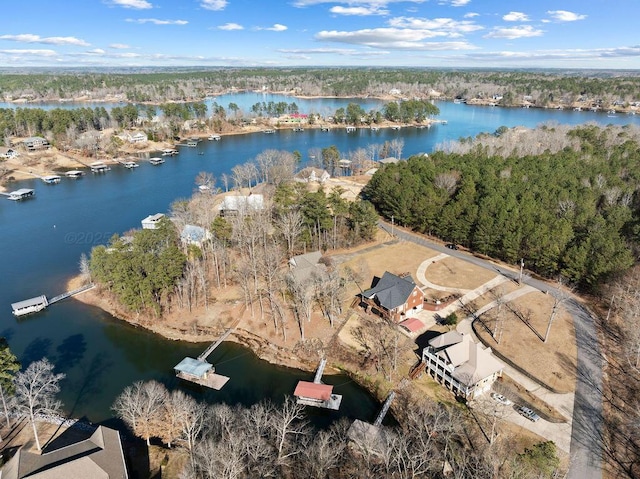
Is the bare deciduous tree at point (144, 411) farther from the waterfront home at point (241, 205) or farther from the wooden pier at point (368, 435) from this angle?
the waterfront home at point (241, 205)

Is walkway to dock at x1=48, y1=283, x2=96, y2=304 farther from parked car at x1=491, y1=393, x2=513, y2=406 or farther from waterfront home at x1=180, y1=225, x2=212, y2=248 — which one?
parked car at x1=491, y1=393, x2=513, y2=406

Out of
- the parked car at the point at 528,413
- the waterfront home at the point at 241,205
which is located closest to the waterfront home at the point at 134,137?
the waterfront home at the point at 241,205

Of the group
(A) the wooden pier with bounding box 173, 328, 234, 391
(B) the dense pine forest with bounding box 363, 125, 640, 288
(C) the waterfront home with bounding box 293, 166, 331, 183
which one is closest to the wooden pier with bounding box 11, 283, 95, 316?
(A) the wooden pier with bounding box 173, 328, 234, 391

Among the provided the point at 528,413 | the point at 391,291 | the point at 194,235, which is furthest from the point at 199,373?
the point at 528,413

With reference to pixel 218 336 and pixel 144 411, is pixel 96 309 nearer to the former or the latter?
pixel 218 336

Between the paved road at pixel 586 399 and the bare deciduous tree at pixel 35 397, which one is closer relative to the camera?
the paved road at pixel 586 399

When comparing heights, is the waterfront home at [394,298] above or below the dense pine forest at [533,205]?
below

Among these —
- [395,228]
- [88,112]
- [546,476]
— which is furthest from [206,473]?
[88,112]
